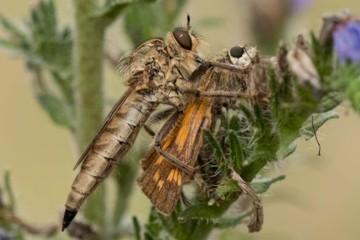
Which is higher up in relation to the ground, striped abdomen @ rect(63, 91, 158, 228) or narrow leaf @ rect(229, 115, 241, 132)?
narrow leaf @ rect(229, 115, 241, 132)

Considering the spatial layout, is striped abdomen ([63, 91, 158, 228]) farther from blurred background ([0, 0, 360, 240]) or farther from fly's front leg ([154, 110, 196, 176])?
blurred background ([0, 0, 360, 240])

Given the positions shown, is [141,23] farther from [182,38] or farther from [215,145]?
[215,145]

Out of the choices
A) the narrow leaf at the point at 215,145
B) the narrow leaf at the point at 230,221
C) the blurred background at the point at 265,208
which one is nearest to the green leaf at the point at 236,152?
the narrow leaf at the point at 215,145

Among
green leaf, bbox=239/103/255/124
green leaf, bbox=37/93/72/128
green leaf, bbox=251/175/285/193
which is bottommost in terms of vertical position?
green leaf, bbox=37/93/72/128

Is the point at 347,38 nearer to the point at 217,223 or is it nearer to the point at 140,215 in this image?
the point at 217,223

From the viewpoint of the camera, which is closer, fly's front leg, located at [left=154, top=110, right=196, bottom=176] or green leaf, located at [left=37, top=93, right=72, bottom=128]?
fly's front leg, located at [left=154, top=110, right=196, bottom=176]

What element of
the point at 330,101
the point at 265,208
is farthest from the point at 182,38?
the point at 265,208

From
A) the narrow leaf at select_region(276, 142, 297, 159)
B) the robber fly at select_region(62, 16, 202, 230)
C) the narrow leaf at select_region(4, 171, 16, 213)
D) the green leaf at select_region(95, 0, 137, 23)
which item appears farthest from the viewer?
the narrow leaf at select_region(4, 171, 16, 213)

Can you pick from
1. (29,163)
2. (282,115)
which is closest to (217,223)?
(282,115)

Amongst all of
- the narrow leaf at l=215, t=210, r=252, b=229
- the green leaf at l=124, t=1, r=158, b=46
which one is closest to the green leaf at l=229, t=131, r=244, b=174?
the narrow leaf at l=215, t=210, r=252, b=229
